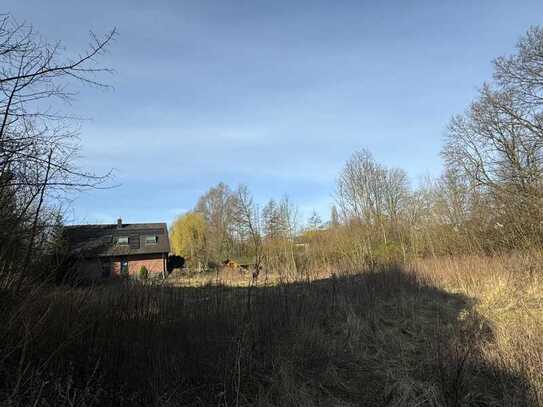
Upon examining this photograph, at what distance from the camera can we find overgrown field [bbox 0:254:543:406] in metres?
3.04

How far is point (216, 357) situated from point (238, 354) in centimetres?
27

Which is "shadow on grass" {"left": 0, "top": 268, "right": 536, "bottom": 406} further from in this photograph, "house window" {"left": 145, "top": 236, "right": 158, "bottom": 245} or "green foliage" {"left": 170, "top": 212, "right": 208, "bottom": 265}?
"green foliage" {"left": 170, "top": 212, "right": 208, "bottom": 265}

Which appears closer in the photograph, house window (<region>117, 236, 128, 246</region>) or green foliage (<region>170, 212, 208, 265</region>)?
house window (<region>117, 236, 128, 246</region>)

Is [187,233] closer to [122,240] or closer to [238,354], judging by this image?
[122,240]

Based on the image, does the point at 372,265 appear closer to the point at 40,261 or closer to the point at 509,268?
the point at 509,268

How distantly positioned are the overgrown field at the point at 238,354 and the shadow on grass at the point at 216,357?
0.01 meters

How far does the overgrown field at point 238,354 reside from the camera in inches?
120

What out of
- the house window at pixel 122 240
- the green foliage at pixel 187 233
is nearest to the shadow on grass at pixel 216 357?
the house window at pixel 122 240

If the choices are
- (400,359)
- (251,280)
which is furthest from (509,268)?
(251,280)

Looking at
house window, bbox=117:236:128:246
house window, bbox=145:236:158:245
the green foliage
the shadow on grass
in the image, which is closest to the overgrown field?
the shadow on grass

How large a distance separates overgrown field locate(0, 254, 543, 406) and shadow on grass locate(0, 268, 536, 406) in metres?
0.01

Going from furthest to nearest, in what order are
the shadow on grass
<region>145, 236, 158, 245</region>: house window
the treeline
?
<region>145, 236, 158, 245</region>: house window
the treeline
the shadow on grass

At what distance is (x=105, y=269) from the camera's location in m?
4.65

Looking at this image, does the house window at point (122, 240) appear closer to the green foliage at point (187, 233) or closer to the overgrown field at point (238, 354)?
the green foliage at point (187, 233)
